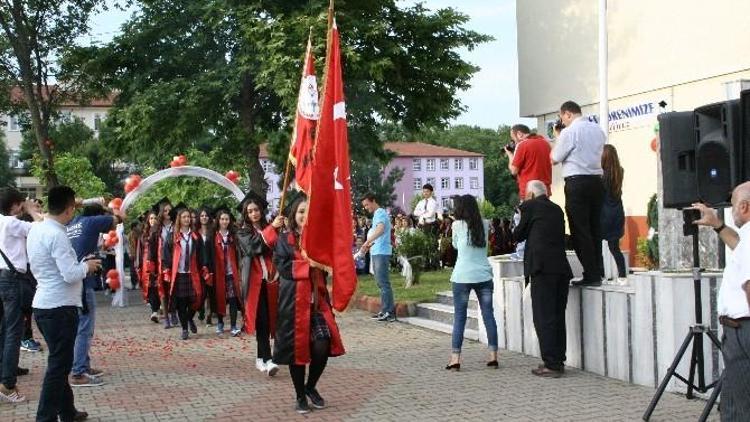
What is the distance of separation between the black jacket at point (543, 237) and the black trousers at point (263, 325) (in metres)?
2.98

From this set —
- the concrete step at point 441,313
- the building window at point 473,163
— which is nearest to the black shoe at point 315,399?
the concrete step at point 441,313

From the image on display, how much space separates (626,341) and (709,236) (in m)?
2.23

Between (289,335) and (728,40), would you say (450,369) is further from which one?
(728,40)

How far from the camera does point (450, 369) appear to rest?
9.60 meters

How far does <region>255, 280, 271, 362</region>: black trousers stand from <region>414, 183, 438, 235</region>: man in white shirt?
10.7 metres

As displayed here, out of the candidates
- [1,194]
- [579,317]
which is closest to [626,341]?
[579,317]

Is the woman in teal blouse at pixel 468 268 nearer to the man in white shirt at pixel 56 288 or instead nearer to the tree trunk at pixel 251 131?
the man in white shirt at pixel 56 288

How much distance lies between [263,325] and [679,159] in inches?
198

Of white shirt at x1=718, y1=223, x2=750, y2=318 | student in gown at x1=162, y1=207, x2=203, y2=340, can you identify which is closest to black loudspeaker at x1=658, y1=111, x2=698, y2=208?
white shirt at x1=718, y1=223, x2=750, y2=318

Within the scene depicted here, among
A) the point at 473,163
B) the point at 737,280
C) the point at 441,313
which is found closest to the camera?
the point at 737,280

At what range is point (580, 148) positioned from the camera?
9.30 metres

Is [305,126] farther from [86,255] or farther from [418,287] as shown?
[418,287]

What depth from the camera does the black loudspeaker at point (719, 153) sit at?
608 centimetres

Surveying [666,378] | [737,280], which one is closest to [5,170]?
[666,378]
